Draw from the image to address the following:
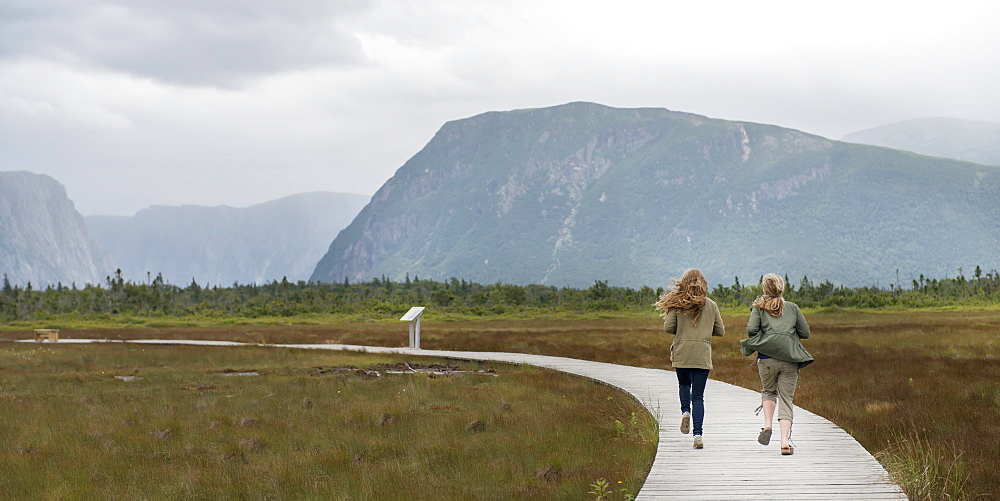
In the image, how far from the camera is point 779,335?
9.85 m

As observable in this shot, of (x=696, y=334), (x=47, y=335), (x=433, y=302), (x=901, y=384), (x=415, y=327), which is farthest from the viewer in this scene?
(x=433, y=302)

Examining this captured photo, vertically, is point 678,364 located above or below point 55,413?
above

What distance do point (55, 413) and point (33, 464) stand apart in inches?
203

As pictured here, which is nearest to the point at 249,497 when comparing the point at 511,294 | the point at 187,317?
the point at 187,317

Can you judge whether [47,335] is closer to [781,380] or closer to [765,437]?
[765,437]

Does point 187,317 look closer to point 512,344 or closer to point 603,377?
point 512,344

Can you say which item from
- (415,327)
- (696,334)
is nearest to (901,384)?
(696,334)

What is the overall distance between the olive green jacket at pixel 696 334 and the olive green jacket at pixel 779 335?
62 cm

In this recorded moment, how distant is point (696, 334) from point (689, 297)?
0.47m

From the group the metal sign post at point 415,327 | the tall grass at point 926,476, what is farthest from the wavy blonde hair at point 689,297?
the metal sign post at point 415,327

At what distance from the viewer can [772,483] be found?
8648 millimetres

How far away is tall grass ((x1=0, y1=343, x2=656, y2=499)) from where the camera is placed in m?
10.7

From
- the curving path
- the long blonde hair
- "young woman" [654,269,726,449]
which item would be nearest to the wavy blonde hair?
"young woman" [654,269,726,449]

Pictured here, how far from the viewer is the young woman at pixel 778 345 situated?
9852 mm
